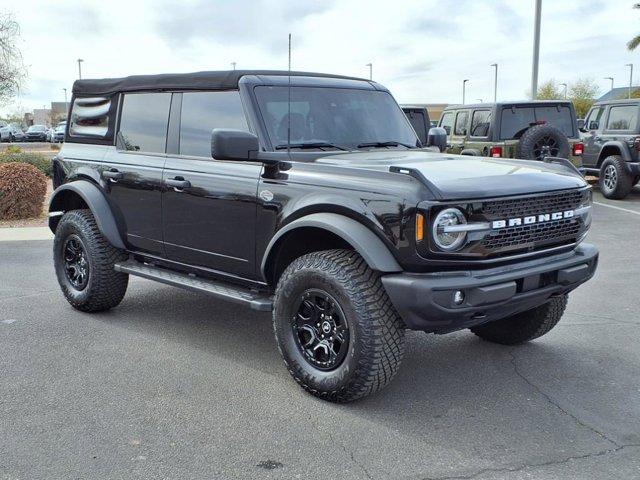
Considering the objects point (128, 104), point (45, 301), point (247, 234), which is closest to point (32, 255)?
point (45, 301)

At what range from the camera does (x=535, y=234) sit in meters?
3.99

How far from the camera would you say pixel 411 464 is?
3309 mm

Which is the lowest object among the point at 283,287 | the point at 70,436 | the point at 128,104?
the point at 70,436

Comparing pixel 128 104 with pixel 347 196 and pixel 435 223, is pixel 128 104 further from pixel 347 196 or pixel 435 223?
pixel 435 223

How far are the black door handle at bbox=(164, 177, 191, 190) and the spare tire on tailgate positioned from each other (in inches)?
306

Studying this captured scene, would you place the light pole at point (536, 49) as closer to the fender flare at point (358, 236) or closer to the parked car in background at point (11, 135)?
the fender flare at point (358, 236)

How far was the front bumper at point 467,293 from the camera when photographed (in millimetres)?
3525

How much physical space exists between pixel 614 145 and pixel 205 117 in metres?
11.3

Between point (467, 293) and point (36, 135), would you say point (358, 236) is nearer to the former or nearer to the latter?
point (467, 293)

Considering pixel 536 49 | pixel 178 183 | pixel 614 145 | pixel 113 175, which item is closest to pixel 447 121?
pixel 614 145

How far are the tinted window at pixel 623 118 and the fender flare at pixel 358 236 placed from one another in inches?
453

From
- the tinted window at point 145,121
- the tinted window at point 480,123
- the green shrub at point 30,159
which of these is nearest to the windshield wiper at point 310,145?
the tinted window at point 145,121

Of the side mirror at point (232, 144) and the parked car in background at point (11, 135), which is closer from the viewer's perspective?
the side mirror at point (232, 144)

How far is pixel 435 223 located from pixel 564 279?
102 cm
